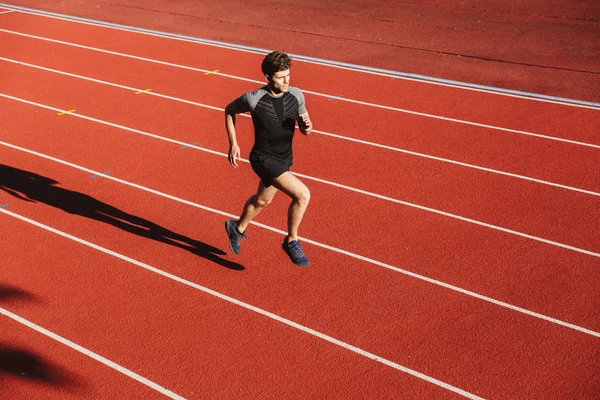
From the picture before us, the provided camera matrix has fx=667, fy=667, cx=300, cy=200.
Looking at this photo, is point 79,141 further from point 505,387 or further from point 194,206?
point 505,387

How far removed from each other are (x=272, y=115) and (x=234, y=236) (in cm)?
129

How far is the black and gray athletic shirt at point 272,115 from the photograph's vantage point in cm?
534

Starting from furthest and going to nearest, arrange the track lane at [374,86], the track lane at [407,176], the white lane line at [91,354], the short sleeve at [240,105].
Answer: the track lane at [374,86], the track lane at [407,176], the short sleeve at [240,105], the white lane line at [91,354]

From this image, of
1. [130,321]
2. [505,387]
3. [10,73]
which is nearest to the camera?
[505,387]

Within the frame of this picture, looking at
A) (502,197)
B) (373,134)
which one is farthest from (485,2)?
(502,197)

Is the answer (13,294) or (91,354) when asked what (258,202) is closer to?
(91,354)

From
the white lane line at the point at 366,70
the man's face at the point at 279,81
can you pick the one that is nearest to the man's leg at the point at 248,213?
the man's face at the point at 279,81

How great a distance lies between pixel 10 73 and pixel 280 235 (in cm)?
831

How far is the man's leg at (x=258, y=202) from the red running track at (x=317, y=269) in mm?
446

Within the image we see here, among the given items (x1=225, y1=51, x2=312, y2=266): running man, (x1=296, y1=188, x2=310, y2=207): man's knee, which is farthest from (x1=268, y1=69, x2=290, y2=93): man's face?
(x1=296, y1=188, x2=310, y2=207): man's knee

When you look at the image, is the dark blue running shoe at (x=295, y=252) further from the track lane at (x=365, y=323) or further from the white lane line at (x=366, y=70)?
the white lane line at (x=366, y=70)

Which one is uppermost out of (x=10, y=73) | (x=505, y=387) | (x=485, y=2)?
(x=485, y=2)

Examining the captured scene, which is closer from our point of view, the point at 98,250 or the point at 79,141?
the point at 98,250

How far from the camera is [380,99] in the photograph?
34.5 ft
